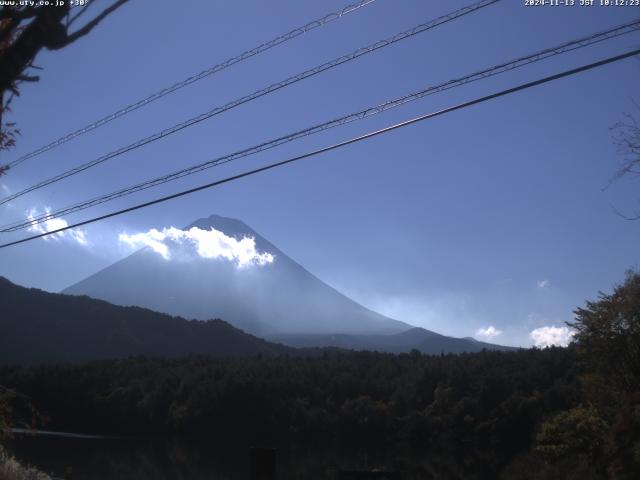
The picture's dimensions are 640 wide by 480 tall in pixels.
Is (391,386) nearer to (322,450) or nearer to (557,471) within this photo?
(322,450)

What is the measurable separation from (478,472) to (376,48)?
37969 millimetres

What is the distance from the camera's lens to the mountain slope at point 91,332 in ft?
278

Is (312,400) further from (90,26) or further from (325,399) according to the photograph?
(90,26)

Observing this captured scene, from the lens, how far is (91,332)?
96.1 m

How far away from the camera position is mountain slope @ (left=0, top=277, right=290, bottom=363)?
8488 centimetres

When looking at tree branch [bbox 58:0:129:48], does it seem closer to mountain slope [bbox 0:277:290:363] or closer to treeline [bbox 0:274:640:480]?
treeline [bbox 0:274:640:480]

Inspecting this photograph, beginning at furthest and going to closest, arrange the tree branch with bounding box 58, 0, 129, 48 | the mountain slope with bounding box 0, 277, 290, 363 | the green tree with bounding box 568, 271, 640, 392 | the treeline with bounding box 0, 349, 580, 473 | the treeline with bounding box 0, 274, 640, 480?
the mountain slope with bounding box 0, 277, 290, 363
the treeline with bounding box 0, 349, 580, 473
the treeline with bounding box 0, 274, 640, 480
the green tree with bounding box 568, 271, 640, 392
the tree branch with bounding box 58, 0, 129, 48

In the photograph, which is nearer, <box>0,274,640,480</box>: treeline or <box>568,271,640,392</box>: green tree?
<box>568,271,640,392</box>: green tree

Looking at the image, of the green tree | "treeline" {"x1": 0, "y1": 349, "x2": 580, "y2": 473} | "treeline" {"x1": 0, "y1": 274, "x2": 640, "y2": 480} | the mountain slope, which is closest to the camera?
the green tree

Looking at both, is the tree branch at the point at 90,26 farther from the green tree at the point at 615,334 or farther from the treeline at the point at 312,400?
the treeline at the point at 312,400

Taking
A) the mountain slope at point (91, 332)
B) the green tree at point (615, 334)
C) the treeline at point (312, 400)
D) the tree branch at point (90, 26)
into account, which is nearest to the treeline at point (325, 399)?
the treeline at point (312, 400)

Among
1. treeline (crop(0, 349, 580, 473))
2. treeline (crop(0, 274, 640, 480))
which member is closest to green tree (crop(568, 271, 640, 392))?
treeline (crop(0, 274, 640, 480))

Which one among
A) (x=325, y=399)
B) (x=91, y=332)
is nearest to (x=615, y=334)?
(x=325, y=399)

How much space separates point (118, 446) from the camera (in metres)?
53.2
